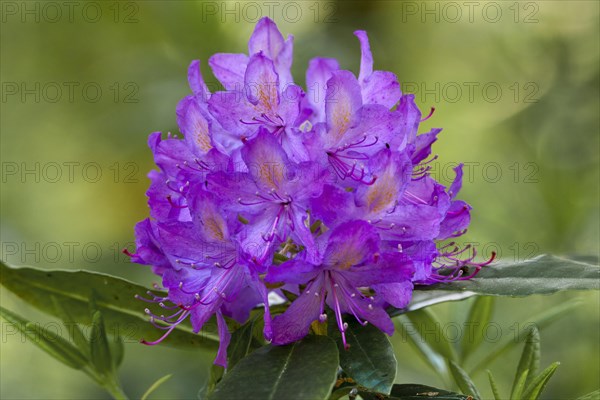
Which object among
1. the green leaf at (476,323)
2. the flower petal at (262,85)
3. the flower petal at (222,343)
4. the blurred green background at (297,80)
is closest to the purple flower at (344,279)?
the flower petal at (222,343)

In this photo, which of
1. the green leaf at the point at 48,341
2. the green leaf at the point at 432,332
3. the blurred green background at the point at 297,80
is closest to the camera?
the green leaf at the point at 48,341

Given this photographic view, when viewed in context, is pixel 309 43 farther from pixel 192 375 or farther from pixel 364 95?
pixel 364 95

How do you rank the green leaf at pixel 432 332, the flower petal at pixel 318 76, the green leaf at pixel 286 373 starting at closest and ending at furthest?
the green leaf at pixel 286 373 < the flower petal at pixel 318 76 < the green leaf at pixel 432 332

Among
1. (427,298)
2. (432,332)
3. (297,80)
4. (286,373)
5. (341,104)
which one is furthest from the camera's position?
(297,80)

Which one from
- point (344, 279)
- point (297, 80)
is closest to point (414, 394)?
point (344, 279)

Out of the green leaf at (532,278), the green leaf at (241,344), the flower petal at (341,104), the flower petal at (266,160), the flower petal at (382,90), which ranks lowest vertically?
the green leaf at (241,344)

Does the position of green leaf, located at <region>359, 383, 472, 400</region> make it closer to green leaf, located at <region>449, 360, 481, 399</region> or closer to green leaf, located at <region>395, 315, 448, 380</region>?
green leaf, located at <region>449, 360, 481, 399</region>

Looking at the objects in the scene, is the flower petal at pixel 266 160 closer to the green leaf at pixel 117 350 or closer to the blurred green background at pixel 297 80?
the green leaf at pixel 117 350

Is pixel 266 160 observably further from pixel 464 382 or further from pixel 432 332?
pixel 432 332
